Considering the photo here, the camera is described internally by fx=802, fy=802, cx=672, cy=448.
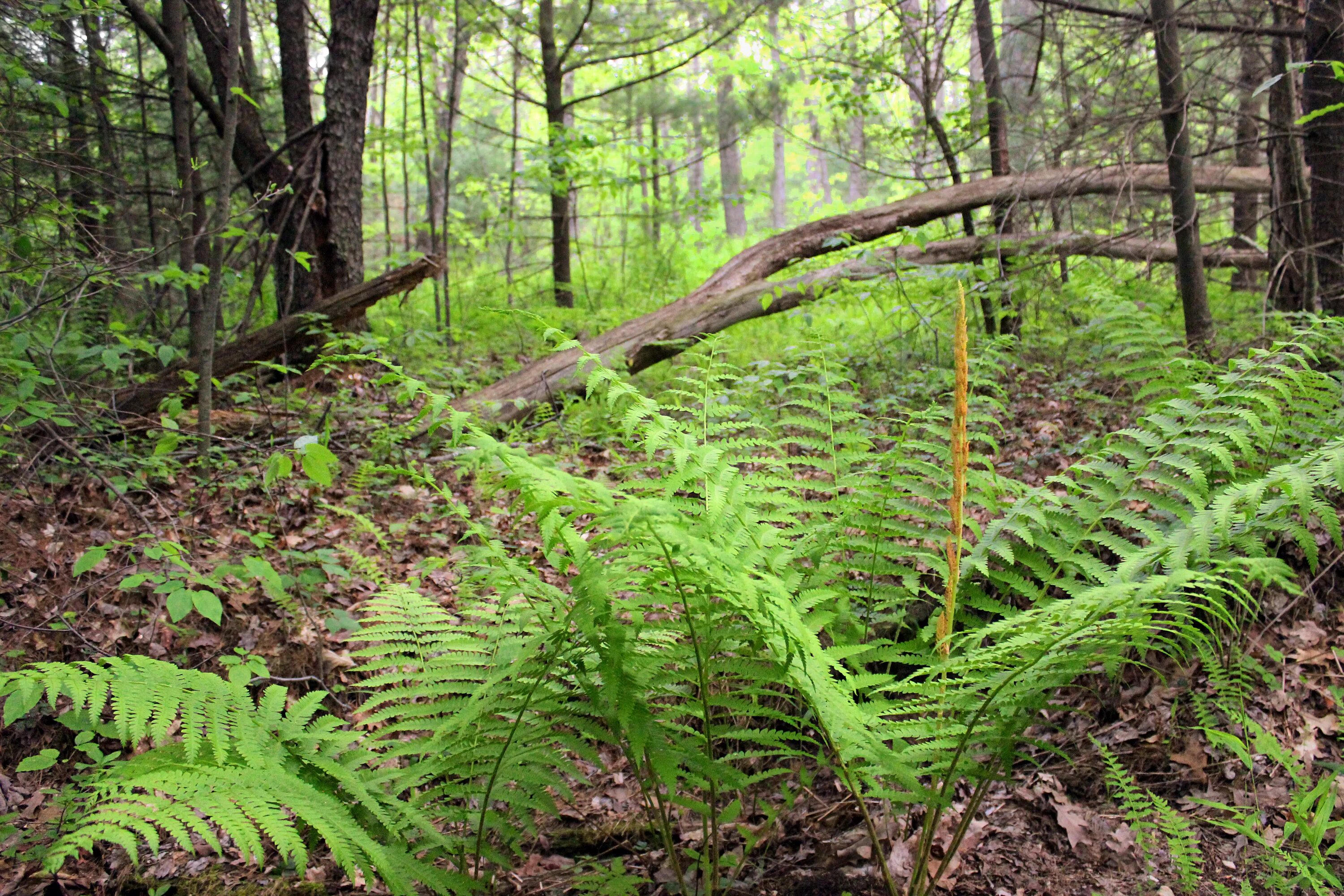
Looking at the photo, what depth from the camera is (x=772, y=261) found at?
636 centimetres

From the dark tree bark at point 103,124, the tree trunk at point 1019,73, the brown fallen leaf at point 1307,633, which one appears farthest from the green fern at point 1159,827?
the dark tree bark at point 103,124

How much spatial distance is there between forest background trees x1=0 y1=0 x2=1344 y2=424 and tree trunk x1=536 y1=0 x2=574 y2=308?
4 centimetres

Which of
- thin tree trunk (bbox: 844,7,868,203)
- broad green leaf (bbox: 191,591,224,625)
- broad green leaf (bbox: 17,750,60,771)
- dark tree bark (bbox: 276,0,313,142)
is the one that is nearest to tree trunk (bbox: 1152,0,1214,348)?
thin tree trunk (bbox: 844,7,868,203)

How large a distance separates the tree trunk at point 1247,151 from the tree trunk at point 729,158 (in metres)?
3.76

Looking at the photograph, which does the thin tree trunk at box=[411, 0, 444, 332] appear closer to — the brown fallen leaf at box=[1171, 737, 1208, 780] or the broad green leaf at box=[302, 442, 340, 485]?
the broad green leaf at box=[302, 442, 340, 485]

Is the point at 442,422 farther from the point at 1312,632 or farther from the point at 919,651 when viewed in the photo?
the point at 1312,632

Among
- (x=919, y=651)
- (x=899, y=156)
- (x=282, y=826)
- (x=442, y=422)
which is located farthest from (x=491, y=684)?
(x=899, y=156)

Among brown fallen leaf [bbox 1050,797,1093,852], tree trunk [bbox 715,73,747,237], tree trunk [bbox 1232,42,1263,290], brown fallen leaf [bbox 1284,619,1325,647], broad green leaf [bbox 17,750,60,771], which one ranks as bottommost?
brown fallen leaf [bbox 1050,797,1093,852]

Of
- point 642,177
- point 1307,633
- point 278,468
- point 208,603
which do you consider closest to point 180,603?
point 208,603

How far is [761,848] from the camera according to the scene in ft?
7.59

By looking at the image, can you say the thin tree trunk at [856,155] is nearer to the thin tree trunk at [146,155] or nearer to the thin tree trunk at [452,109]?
the thin tree trunk at [452,109]

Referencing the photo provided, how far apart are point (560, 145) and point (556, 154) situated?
0.13 m

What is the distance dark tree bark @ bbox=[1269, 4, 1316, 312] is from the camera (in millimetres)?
4109

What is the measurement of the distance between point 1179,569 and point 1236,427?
997 mm
